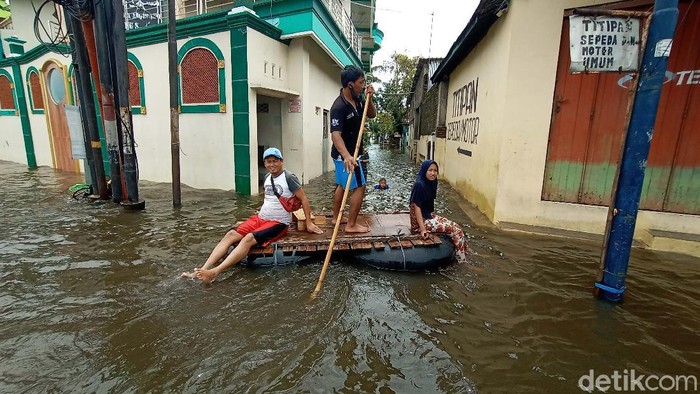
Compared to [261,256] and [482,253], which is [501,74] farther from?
[261,256]

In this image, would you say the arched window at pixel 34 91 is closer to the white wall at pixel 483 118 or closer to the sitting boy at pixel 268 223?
the sitting boy at pixel 268 223

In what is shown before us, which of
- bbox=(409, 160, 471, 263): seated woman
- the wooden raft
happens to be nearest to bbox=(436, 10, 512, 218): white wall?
bbox=(409, 160, 471, 263): seated woman

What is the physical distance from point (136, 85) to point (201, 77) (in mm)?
2493

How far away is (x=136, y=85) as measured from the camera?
378 inches

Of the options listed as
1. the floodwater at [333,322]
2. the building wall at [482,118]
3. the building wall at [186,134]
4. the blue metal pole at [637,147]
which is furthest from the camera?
the building wall at [186,134]

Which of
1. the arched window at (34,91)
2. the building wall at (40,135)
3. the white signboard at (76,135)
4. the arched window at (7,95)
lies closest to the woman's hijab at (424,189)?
the white signboard at (76,135)

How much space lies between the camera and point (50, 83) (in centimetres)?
1228

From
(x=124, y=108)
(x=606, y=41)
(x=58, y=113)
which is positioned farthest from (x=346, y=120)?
(x=58, y=113)

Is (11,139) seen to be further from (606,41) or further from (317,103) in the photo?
(606,41)

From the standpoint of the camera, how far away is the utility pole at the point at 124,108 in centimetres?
647

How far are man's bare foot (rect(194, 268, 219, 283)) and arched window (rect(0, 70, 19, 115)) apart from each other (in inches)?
623

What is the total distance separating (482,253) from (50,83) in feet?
50.2

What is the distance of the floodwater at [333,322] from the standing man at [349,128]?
89cm

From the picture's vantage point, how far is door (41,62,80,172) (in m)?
11.9
